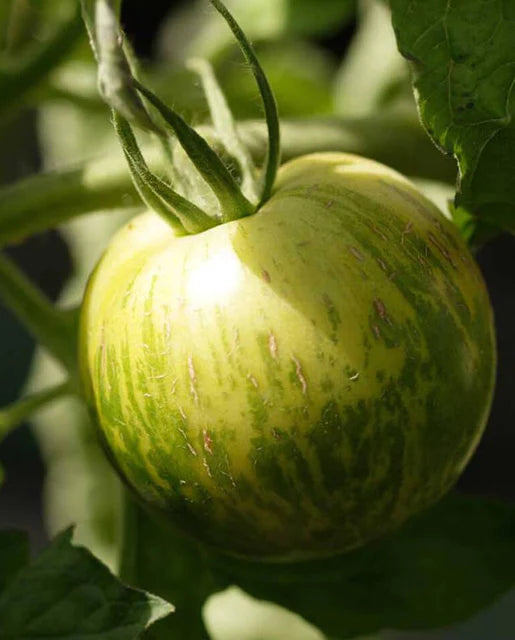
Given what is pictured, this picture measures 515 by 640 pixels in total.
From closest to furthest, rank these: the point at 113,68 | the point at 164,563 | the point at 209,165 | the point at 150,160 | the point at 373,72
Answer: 1. the point at 113,68
2. the point at 209,165
3. the point at 150,160
4. the point at 164,563
5. the point at 373,72

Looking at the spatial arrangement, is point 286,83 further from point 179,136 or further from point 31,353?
point 179,136

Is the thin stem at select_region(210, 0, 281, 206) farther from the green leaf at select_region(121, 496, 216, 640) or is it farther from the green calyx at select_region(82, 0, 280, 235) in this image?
the green leaf at select_region(121, 496, 216, 640)

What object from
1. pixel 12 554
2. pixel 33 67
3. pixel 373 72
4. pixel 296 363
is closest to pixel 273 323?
pixel 296 363

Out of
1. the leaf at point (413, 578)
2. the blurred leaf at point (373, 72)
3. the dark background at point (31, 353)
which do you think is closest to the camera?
the leaf at point (413, 578)

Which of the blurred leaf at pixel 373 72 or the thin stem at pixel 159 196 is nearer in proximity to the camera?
the thin stem at pixel 159 196

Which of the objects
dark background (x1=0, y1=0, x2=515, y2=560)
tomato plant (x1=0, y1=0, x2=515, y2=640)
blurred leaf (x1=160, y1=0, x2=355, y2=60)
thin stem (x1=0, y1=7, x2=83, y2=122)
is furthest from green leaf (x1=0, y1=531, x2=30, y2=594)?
dark background (x1=0, y1=0, x2=515, y2=560)

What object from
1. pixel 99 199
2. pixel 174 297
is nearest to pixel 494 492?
pixel 99 199

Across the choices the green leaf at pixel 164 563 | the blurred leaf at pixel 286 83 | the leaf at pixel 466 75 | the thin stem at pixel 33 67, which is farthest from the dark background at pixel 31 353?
the leaf at pixel 466 75

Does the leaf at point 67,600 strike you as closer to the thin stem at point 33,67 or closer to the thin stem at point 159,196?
the thin stem at point 159,196
